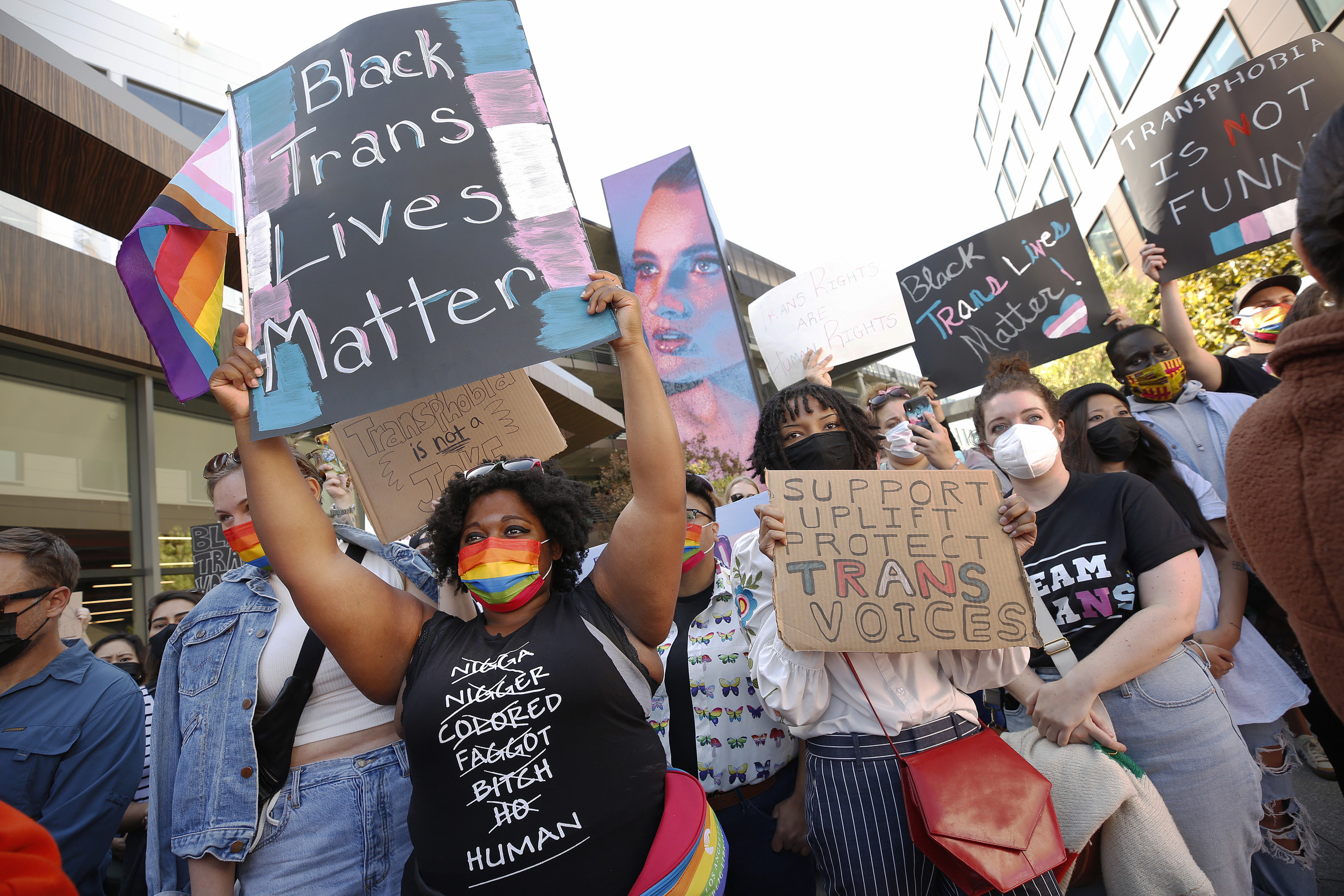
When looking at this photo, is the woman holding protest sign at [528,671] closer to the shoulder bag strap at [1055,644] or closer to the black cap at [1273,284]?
the shoulder bag strap at [1055,644]

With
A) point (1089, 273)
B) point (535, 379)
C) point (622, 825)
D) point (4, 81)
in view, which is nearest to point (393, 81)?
point (622, 825)

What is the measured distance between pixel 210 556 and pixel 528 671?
15.2 ft

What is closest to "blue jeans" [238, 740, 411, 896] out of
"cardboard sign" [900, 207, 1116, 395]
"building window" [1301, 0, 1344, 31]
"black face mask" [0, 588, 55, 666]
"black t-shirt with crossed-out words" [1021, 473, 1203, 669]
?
"black face mask" [0, 588, 55, 666]

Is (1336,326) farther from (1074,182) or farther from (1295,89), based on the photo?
(1074,182)

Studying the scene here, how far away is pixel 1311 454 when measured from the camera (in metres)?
0.92

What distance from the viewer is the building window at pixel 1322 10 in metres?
9.73

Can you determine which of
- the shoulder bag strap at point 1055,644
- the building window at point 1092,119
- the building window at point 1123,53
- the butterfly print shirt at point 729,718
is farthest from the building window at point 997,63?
the butterfly print shirt at point 729,718

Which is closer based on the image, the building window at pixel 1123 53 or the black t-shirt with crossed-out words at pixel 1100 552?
the black t-shirt with crossed-out words at pixel 1100 552

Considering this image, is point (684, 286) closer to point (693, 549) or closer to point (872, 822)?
point (693, 549)

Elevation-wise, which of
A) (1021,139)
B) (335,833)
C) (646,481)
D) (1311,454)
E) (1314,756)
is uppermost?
(1021,139)

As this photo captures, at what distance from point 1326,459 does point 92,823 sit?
11.4 feet

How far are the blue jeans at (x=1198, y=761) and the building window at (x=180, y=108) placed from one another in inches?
603

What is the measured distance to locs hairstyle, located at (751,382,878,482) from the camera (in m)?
2.56

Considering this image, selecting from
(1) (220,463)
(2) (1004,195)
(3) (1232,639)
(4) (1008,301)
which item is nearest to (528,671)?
(1) (220,463)
